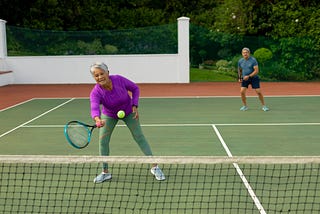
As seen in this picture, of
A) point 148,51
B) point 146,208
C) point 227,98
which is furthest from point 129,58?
point 146,208

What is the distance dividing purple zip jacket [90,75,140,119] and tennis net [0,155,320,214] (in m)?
0.79

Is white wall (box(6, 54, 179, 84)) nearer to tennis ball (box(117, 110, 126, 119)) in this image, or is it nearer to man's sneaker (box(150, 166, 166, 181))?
man's sneaker (box(150, 166, 166, 181))

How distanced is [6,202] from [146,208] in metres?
1.57

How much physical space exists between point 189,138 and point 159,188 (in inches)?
122

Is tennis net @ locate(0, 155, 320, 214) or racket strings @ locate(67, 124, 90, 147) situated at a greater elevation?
racket strings @ locate(67, 124, 90, 147)

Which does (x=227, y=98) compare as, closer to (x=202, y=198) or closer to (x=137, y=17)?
(x=202, y=198)

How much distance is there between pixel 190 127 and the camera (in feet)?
33.1

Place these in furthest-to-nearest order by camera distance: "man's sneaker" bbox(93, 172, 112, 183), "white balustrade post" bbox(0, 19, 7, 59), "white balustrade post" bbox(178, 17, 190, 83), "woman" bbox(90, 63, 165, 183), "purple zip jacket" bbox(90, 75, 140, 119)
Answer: "white balustrade post" bbox(0, 19, 7, 59)
"white balustrade post" bbox(178, 17, 190, 83)
"man's sneaker" bbox(93, 172, 112, 183)
"purple zip jacket" bbox(90, 75, 140, 119)
"woman" bbox(90, 63, 165, 183)

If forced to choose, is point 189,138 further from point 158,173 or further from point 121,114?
point 121,114

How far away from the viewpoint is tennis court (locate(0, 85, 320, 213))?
5520 millimetres

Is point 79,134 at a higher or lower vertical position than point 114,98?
lower

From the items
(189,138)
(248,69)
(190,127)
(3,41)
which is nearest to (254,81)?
(248,69)

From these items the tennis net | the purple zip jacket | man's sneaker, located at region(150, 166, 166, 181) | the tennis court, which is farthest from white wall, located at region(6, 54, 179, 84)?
the purple zip jacket

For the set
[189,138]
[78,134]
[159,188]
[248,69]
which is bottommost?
[189,138]
